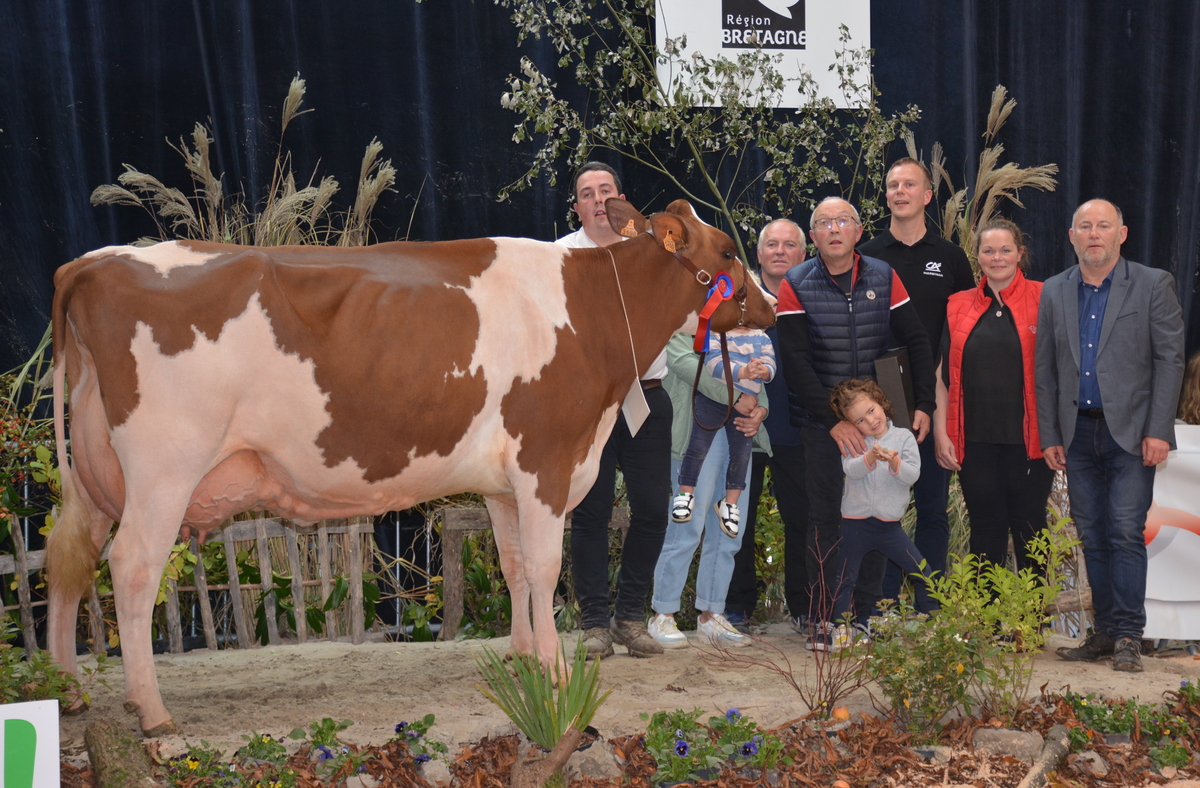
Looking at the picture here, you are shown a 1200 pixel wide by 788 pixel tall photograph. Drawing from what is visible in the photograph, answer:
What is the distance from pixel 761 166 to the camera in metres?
6.68

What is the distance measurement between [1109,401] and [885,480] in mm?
914

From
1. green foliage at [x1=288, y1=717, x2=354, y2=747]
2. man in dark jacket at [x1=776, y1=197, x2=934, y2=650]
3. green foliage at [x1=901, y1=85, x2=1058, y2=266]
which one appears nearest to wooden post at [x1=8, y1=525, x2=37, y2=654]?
green foliage at [x1=288, y1=717, x2=354, y2=747]

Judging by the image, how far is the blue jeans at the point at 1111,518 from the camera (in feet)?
12.9

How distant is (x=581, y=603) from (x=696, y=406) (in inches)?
36.5

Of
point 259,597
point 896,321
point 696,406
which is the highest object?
point 896,321

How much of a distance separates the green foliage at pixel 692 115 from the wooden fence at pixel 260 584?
→ 2342 millimetres

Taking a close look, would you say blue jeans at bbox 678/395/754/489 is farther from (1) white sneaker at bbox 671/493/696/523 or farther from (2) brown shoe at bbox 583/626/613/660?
(2) brown shoe at bbox 583/626/613/660

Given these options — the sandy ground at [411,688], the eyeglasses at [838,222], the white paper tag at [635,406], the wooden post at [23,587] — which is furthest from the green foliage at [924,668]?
the wooden post at [23,587]

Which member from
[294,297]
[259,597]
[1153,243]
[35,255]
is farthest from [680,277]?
[1153,243]

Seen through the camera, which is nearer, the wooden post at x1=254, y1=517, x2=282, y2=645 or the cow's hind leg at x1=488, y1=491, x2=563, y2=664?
the cow's hind leg at x1=488, y1=491, x2=563, y2=664

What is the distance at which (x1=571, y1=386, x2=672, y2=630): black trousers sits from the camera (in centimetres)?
392

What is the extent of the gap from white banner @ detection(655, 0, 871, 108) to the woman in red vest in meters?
2.66

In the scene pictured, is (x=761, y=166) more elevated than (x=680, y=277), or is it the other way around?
(x=761, y=166)

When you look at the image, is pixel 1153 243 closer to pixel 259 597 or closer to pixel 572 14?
pixel 572 14
